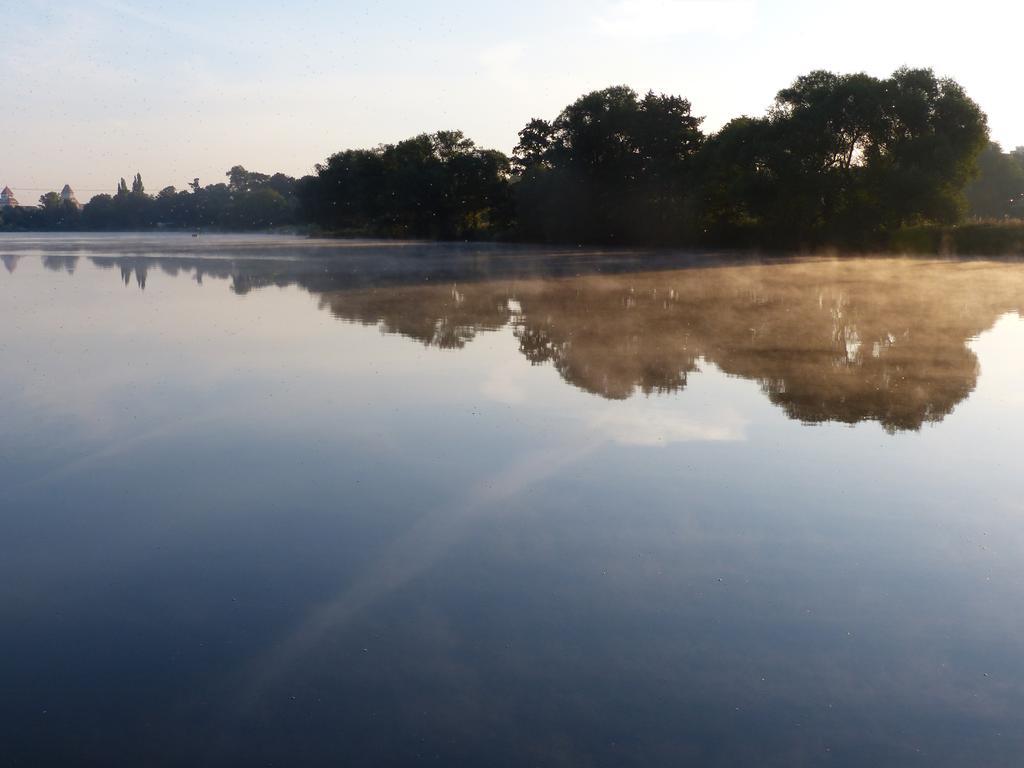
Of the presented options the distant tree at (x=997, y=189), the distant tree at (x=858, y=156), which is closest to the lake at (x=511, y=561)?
the distant tree at (x=858, y=156)

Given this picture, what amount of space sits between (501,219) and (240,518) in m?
87.8

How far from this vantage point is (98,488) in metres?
7.86

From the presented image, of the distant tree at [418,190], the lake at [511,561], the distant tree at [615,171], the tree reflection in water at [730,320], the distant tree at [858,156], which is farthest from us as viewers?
the distant tree at [418,190]

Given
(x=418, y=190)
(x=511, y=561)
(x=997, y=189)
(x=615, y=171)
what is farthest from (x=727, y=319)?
(x=418, y=190)

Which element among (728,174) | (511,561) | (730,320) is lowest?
(511,561)

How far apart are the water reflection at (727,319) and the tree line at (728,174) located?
14.7 metres

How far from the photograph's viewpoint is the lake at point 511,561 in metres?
4.27

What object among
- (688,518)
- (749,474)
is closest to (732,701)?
(688,518)

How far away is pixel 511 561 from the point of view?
6.22m

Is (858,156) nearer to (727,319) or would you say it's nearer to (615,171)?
(615,171)

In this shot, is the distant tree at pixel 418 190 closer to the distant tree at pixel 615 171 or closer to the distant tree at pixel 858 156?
the distant tree at pixel 615 171

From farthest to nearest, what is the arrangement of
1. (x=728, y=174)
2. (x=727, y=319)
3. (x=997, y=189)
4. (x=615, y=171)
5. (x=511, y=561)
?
(x=997, y=189) < (x=615, y=171) < (x=728, y=174) < (x=727, y=319) < (x=511, y=561)

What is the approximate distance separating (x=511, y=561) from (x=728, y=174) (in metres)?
61.4

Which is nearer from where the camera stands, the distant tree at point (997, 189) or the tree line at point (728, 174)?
the tree line at point (728, 174)
